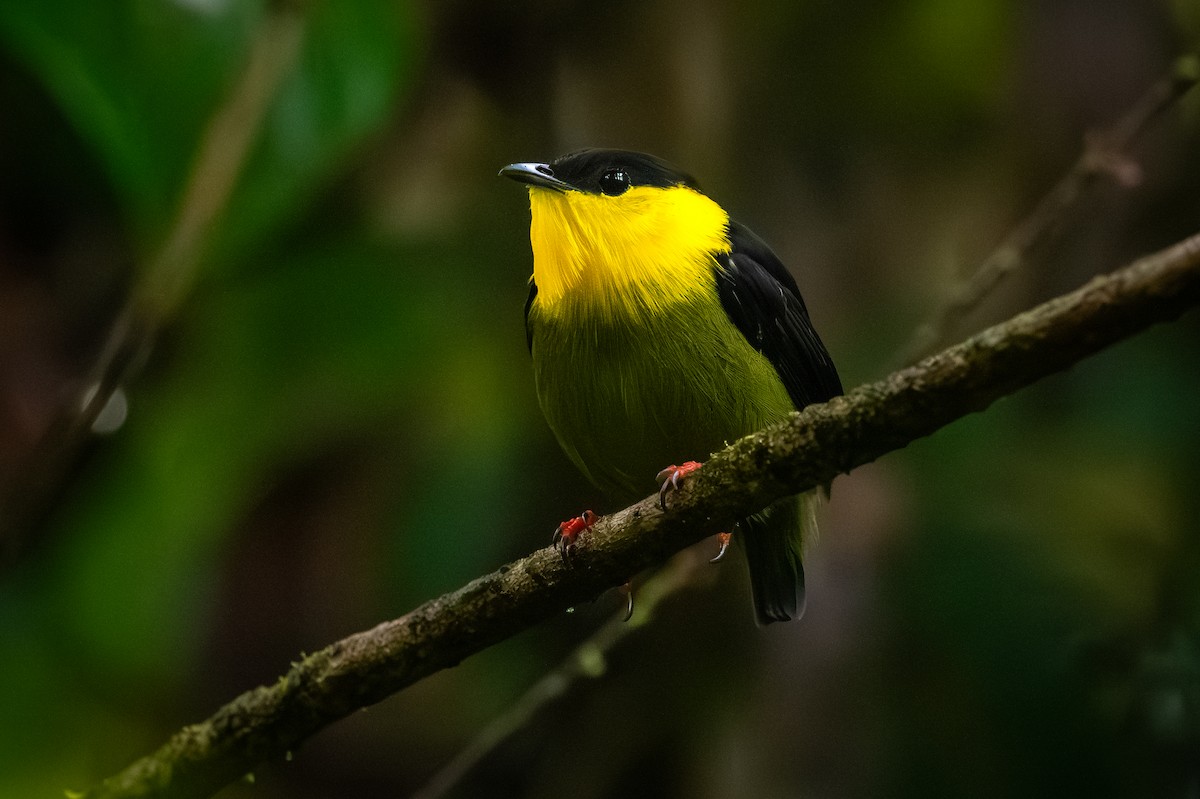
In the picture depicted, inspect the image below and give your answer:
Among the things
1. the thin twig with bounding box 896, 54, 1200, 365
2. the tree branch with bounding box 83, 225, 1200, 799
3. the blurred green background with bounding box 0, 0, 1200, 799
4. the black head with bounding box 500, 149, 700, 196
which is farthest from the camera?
the blurred green background with bounding box 0, 0, 1200, 799

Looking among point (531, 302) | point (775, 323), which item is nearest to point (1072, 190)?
point (775, 323)

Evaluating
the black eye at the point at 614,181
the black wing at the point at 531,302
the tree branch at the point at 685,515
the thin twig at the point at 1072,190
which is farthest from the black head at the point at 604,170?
the tree branch at the point at 685,515

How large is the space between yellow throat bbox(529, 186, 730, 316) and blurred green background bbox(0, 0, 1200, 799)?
64 cm

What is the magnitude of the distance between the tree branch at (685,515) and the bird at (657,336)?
0.40 m

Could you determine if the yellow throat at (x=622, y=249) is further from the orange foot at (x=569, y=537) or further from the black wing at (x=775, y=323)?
the orange foot at (x=569, y=537)

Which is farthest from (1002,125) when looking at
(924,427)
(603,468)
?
(924,427)

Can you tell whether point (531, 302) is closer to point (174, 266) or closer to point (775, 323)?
point (775, 323)

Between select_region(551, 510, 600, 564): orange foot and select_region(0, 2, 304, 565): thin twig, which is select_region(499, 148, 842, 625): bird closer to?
select_region(551, 510, 600, 564): orange foot

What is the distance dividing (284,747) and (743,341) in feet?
3.67

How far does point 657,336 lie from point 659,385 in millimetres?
94

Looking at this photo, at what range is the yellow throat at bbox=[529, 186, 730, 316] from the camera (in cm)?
227

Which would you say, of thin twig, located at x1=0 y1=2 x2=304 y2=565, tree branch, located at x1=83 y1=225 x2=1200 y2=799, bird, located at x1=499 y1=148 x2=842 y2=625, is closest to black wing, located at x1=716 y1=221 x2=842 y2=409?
bird, located at x1=499 y1=148 x2=842 y2=625

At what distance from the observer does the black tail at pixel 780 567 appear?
8.08ft

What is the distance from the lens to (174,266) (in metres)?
2.11
